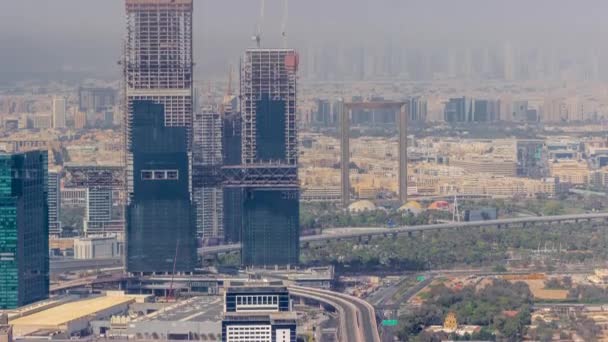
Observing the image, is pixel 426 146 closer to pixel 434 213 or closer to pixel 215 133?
pixel 434 213

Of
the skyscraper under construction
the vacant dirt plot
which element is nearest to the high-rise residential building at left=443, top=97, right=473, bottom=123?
the skyscraper under construction

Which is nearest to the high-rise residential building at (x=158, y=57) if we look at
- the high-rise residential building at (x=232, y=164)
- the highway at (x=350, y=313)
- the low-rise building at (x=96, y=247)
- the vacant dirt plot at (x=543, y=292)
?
the high-rise residential building at (x=232, y=164)

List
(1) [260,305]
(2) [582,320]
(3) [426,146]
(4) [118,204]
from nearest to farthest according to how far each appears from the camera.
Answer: (1) [260,305]
(2) [582,320]
(4) [118,204]
(3) [426,146]

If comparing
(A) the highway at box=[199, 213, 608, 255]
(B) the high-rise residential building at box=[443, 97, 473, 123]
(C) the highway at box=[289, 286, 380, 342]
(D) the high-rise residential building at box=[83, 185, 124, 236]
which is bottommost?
Result: (C) the highway at box=[289, 286, 380, 342]

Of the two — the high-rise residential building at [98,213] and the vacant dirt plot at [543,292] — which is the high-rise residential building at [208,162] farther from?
the vacant dirt plot at [543,292]

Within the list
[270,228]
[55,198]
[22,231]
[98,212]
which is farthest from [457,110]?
[22,231]

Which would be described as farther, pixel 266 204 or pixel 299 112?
pixel 299 112


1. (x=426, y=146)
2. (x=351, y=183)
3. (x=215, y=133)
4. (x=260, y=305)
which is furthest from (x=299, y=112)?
(x=260, y=305)

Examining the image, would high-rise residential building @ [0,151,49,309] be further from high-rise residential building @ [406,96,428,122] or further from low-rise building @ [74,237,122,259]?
high-rise residential building @ [406,96,428,122]

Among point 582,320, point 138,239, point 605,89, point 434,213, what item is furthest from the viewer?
point 605,89
